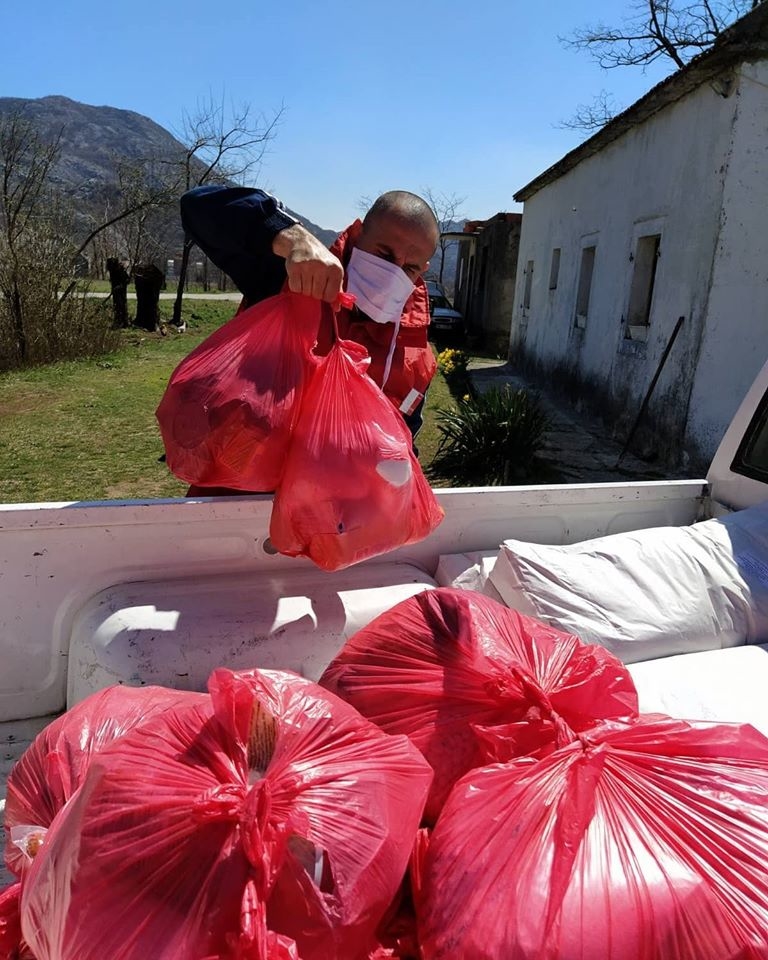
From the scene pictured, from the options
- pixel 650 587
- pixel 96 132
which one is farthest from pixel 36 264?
pixel 96 132

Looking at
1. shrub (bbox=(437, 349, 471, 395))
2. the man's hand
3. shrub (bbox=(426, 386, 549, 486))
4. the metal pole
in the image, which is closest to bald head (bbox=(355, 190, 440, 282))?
the man's hand

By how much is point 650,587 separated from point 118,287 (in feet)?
50.0

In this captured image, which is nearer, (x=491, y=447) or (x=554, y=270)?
(x=491, y=447)

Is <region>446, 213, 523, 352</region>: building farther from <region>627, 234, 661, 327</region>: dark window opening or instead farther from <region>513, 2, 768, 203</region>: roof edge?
<region>627, 234, 661, 327</region>: dark window opening

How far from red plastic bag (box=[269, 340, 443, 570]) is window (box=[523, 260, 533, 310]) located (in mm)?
14061

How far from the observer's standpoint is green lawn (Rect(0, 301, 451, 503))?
6.22 m

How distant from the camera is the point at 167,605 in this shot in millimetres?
1821

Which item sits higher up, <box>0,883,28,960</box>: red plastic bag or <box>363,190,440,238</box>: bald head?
<box>363,190,440,238</box>: bald head

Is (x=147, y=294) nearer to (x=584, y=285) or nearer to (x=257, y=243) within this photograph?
(x=584, y=285)

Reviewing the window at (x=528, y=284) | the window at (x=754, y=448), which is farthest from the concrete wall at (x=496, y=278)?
the window at (x=754, y=448)

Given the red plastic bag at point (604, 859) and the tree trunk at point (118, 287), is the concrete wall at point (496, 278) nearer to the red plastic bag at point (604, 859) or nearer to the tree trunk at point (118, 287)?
the tree trunk at point (118, 287)

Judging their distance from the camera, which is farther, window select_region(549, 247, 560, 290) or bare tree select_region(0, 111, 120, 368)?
window select_region(549, 247, 560, 290)

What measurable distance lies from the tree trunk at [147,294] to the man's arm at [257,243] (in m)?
14.8

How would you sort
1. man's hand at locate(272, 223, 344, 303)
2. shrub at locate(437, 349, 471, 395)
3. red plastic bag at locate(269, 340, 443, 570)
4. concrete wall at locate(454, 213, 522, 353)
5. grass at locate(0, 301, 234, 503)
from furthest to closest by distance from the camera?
concrete wall at locate(454, 213, 522, 353) < shrub at locate(437, 349, 471, 395) < grass at locate(0, 301, 234, 503) < man's hand at locate(272, 223, 344, 303) < red plastic bag at locate(269, 340, 443, 570)
